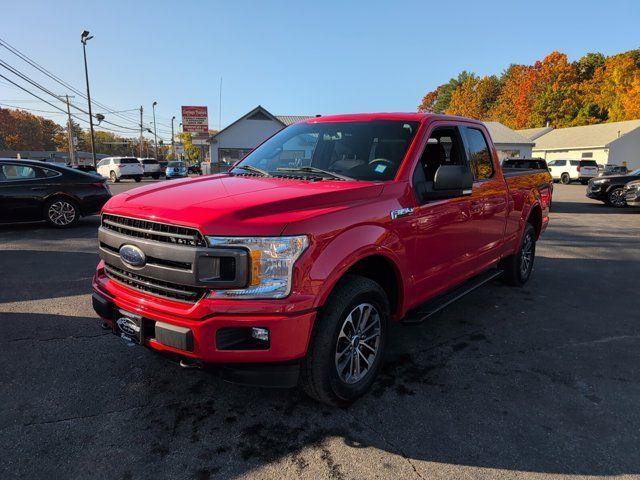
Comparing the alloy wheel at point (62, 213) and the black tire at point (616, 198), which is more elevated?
the black tire at point (616, 198)

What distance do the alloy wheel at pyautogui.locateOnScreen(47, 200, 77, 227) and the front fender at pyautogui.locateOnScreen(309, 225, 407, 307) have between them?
Answer: 9011 mm

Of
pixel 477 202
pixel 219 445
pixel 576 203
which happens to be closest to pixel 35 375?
pixel 219 445

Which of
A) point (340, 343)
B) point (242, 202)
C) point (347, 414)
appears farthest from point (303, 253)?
point (347, 414)

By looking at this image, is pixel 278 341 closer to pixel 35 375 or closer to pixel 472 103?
pixel 35 375

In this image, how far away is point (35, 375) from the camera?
337 cm

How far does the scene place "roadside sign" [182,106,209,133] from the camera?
63219mm

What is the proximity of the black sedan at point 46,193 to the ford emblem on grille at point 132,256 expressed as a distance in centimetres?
802

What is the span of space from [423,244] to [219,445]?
2.05 m

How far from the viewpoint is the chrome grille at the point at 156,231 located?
8.02 ft

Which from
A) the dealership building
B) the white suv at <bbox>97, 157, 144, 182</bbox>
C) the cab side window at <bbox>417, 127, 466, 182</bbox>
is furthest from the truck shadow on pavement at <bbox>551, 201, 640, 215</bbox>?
the dealership building

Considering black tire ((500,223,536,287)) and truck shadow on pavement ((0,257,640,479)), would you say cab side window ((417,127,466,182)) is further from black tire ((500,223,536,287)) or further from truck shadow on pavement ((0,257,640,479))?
black tire ((500,223,536,287))

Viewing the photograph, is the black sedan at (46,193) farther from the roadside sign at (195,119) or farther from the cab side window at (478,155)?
the roadside sign at (195,119)

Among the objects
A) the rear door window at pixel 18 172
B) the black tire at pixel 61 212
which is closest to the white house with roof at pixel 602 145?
the black tire at pixel 61 212

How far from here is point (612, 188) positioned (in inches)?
667
